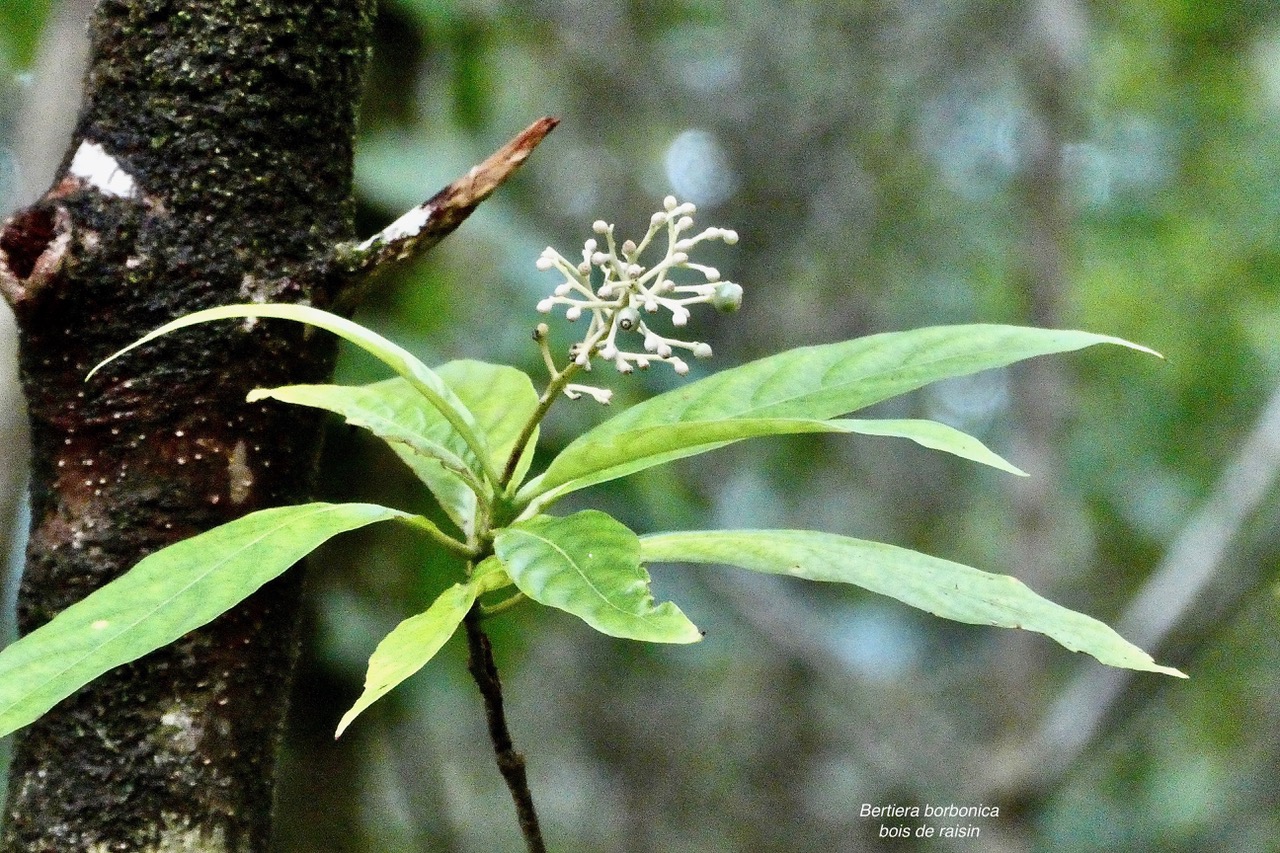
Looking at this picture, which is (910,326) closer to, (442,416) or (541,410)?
(442,416)

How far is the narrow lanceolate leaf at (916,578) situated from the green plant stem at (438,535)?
11 centimetres

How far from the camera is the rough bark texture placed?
2.54 ft

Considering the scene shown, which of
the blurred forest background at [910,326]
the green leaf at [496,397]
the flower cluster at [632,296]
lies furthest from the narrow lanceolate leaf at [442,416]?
the blurred forest background at [910,326]

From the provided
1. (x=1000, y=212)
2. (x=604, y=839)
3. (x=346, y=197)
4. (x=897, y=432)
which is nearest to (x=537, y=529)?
(x=897, y=432)

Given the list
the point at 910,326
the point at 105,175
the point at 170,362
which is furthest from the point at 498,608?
the point at 910,326

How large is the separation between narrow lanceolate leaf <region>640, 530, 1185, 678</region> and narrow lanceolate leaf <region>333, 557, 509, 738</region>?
0.34 ft

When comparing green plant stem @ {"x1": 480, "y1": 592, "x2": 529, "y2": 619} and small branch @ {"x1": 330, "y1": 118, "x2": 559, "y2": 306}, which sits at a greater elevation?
small branch @ {"x1": 330, "y1": 118, "x2": 559, "y2": 306}

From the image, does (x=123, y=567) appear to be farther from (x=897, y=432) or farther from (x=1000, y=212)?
(x=1000, y=212)

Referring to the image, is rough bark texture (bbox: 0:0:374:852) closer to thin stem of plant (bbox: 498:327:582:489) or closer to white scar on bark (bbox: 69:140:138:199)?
white scar on bark (bbox: 69:140:138:199)

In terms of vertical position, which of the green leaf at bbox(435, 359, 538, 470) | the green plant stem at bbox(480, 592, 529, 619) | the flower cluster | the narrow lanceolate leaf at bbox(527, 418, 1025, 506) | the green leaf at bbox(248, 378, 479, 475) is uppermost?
the flower cluster

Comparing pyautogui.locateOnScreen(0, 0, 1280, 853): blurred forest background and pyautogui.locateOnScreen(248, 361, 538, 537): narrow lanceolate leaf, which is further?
pyautogui.locateOnScreen(0, 0, 1280, 853): blurred forest background

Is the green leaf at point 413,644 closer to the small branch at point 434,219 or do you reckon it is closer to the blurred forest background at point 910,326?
the small branch at point 434,219

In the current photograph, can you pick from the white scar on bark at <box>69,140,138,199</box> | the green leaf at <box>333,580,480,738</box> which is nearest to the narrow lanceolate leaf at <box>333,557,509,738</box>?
the green leaf at <box>333,580,480,738</box>

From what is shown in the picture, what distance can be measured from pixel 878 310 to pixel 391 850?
2.56 metres
